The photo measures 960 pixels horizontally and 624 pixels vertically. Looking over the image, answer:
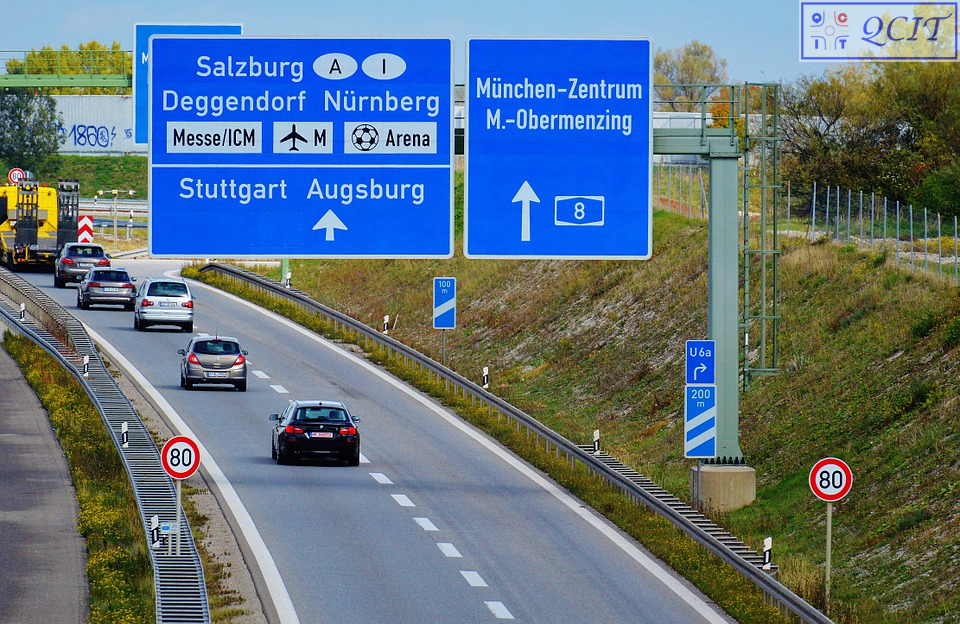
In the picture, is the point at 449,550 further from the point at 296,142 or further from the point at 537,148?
the point at 296,142

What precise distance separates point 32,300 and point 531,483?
927 inches

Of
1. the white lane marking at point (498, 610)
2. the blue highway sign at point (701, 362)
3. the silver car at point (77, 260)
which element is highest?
the silver car at point (77, 260)

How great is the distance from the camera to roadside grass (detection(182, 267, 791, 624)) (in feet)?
66.9

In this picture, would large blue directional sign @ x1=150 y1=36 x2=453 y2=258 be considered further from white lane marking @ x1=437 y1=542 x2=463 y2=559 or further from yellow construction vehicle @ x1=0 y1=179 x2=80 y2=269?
yellow construction vehicle @ x1=0 y1=179 x2=80 y2=269

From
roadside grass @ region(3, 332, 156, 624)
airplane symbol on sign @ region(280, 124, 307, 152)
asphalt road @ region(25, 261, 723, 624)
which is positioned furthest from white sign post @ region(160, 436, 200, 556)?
airplane symbol on sign @ region(280, 124, 307, 152)

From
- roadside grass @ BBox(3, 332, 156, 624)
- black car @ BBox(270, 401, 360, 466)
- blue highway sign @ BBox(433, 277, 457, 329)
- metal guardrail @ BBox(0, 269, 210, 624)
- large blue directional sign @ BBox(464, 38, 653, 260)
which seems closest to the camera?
metal guardrail @ BBox(0, 269, 210, 624)

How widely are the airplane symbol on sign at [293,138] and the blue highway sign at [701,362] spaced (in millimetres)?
7665

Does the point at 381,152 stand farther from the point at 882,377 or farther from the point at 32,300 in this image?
the point at 32,300

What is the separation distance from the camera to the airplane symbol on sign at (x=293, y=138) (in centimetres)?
2142

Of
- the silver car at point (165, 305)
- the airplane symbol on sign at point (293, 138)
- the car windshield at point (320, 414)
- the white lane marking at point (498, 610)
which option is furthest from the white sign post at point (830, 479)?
the silver car at point (165, 305)

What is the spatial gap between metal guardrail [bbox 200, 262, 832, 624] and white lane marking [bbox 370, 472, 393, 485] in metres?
3.68

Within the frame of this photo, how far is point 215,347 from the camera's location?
39.0 metres

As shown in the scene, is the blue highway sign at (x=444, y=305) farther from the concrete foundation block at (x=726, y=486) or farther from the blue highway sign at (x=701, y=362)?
the blue highway sign at (x=701, y=362)

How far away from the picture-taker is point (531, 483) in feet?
98.0
